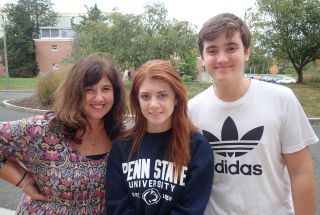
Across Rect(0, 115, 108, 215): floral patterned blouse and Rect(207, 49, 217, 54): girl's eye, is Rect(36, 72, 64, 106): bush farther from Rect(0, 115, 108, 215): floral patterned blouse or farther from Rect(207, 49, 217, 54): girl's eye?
Rect(207, 49, 217, 54): girl's eye

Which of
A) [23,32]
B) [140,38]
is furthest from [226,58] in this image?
[23,32]

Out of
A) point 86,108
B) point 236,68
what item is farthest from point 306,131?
point 86,108

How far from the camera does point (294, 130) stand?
6.93ft

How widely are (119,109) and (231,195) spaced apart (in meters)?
1.01

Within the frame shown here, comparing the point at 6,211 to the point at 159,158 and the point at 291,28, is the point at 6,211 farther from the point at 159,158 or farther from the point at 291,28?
the point at 291,28

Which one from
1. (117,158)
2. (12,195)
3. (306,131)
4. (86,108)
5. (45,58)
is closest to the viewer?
(306,131)

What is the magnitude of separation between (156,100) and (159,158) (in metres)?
0.35

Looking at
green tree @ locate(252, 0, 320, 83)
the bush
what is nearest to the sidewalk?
the bush

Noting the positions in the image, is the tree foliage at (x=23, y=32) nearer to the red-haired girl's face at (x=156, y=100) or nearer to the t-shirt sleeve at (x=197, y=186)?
the red-haired girl's face at (x=156, y=100)

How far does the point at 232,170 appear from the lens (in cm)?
220

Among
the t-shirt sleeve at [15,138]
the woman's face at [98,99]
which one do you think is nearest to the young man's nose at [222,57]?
the woman's face at [98,99]

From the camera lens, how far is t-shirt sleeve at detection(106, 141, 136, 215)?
220 cm

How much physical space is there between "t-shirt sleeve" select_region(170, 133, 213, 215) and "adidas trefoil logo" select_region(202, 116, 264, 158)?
0.10 metres

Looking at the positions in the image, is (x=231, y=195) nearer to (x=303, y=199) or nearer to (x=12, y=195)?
(x=303, y=199)
